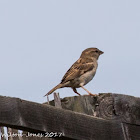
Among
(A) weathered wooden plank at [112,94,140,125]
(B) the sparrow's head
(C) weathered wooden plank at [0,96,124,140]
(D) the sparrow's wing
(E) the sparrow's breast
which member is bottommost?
(C) weathered wooden plank at [0,96,124,140]

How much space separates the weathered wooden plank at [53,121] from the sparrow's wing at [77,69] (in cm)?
549

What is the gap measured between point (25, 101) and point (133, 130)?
3.55 ft

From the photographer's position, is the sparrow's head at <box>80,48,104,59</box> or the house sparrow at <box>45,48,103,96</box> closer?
the house sparrow at <box>45,48,103,96</box>

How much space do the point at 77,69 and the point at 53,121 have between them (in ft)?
20.9

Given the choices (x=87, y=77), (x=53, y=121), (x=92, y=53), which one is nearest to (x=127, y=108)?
(x=53, y=121)

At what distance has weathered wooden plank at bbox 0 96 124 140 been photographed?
275 centimetres

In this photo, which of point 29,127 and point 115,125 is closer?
point 29,127

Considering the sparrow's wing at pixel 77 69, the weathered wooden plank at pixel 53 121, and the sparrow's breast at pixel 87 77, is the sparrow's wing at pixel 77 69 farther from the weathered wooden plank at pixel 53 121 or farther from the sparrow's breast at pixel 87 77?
the weathered wooden plank at pixel 53 121

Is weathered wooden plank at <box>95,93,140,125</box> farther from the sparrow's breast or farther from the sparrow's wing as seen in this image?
the sparrow's breast

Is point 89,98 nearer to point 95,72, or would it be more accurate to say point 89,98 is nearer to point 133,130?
point 133,130

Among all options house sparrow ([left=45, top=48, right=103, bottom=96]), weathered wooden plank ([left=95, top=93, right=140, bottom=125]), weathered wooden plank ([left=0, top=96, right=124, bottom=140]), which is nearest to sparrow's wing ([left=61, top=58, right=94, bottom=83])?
house sparrow ([left=45, top=48, right=103, bottom=96])

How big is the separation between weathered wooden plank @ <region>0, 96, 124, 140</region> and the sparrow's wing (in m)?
5.49

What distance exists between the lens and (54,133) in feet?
10.1

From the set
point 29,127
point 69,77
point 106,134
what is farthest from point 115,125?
point 69,77
